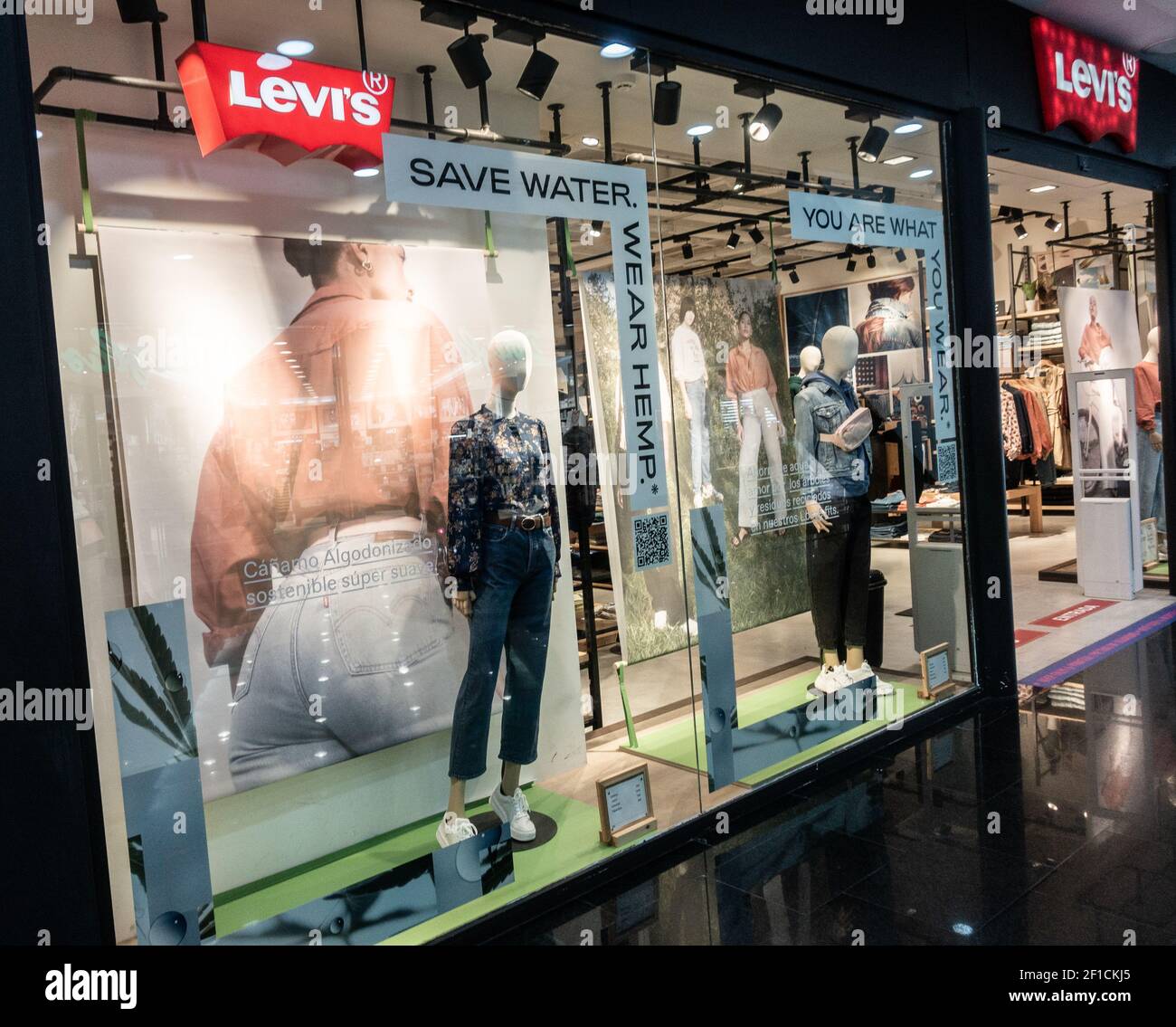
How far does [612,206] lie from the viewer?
3.21 metres

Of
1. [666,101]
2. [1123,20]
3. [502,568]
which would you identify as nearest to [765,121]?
[666,101]

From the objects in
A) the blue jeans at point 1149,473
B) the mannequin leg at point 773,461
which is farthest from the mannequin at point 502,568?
the blue jeans at point 1149,473

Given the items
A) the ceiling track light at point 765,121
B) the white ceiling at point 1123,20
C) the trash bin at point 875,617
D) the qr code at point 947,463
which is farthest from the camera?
the white ceiling at point 1123,20

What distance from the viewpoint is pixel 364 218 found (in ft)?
9.87

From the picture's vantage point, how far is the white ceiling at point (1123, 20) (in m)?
4.91

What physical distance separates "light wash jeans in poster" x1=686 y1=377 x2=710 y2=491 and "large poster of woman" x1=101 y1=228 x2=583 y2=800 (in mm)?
801

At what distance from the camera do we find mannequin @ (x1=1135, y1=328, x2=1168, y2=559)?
22.5ft

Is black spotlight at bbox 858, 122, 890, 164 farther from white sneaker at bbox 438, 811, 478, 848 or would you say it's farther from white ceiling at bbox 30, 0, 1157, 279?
white sneaker at bbox 438, 811, 478, 848

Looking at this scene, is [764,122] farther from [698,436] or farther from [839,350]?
[698,436]

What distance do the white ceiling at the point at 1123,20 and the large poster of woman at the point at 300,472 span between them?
12.0 feet

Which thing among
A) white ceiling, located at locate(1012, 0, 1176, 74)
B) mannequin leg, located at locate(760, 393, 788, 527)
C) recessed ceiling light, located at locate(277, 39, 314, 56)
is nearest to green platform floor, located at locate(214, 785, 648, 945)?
mannequin leg, located at locate(760, 393, 788, 527)

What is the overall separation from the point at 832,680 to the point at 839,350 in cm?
140

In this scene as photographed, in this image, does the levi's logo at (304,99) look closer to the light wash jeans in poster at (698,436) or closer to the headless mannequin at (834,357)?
the light wash jeans in poster at (698,436)
